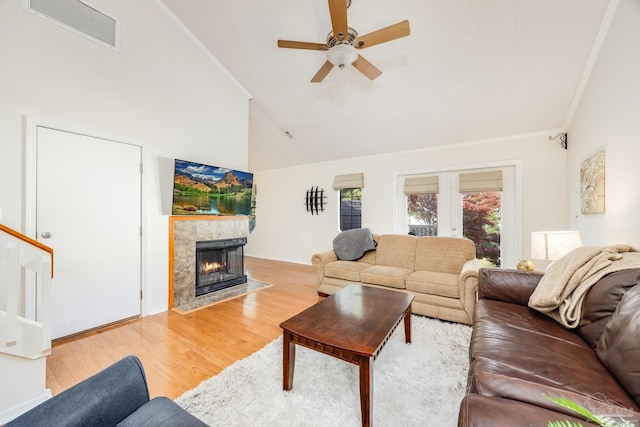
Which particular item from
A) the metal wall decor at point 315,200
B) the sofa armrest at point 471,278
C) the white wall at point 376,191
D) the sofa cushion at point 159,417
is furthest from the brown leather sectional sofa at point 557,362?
the metal wall decor at point 315,200

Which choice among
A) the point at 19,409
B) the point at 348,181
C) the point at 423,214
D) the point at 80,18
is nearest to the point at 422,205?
the point at 423,214

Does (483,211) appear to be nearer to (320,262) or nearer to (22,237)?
(320,262)

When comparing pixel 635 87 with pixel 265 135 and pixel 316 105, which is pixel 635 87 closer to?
pixel 316 105

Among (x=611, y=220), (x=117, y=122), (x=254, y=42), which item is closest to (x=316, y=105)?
(x=254, y=42)

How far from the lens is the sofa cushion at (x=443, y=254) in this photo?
3.15 m

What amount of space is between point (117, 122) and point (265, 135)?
2.85 meters

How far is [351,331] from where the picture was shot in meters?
1.60

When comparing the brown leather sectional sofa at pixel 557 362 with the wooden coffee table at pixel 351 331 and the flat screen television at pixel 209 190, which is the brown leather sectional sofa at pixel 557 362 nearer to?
the wooden coffee table at pixel 351 331

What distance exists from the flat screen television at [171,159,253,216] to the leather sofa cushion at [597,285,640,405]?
3.86 metres

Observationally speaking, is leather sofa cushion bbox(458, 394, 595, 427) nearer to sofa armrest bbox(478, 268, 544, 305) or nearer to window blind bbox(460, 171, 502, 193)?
sofa armrest bbox(478, 268, 544, 305)

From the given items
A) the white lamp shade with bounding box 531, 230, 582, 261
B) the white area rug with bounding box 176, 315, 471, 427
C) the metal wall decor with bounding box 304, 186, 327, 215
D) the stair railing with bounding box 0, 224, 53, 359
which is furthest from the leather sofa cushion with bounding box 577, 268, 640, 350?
the metal wall decor with bounding box 304, 186, 327, 215

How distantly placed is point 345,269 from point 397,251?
2.72 ft

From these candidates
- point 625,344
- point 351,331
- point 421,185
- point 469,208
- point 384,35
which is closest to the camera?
point 625,344

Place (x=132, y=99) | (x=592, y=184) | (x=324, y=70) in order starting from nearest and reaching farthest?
(x=592, y=184) → (x=324, y=70) → (x=132, y=99)
